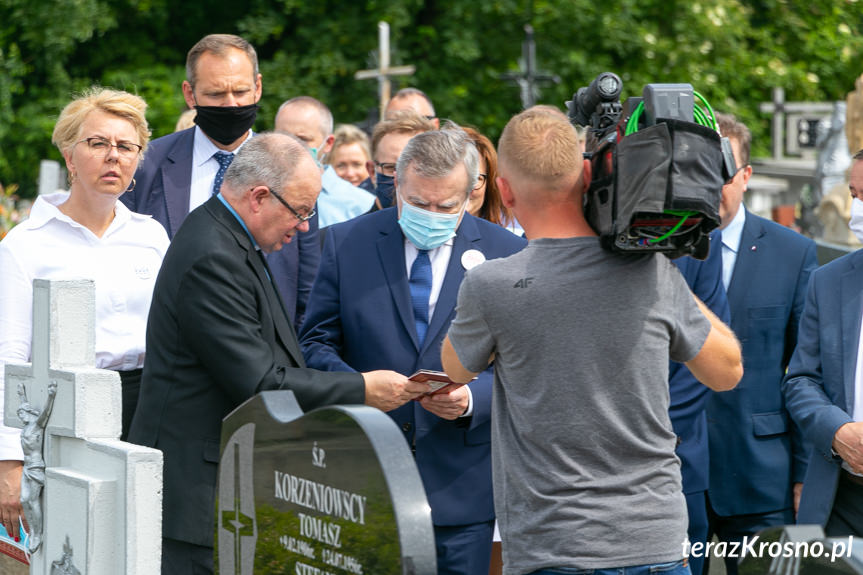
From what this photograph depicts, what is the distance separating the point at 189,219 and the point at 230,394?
23.0 inches

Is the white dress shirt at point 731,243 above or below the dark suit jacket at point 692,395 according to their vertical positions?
above

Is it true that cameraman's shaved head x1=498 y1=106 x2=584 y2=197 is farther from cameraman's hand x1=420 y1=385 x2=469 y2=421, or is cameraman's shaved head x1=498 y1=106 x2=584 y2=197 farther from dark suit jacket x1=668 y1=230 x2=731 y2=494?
dark suit jacket x1=668 y1=230 x2=731 y2=494

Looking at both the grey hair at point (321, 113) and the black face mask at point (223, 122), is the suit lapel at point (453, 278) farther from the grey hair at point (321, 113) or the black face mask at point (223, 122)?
the grey hair at point (321, 113)

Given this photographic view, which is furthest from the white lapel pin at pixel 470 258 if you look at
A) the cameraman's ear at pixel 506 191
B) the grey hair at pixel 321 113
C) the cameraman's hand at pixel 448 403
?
the grey hair at pixel 321 113

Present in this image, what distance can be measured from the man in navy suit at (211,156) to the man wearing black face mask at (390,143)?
20.2 inches

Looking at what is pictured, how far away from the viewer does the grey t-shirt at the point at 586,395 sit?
2854 millimetres

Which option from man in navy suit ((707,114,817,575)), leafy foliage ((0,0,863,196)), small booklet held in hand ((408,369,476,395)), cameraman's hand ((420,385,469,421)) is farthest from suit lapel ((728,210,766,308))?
leafy foliage ((0,0,863,196))

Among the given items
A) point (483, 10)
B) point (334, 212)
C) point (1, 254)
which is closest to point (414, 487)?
point (1, 254)

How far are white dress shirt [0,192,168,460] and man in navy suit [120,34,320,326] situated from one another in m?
0.61

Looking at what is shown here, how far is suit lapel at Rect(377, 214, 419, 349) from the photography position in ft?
13.3

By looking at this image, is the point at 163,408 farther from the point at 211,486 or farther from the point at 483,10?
the point at 483,10

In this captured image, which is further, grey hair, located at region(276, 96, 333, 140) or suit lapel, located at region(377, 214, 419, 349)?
grey hair, located at region(276, 96, 333, 140)

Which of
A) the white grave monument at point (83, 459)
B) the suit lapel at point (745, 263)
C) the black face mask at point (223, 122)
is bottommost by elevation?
the white grave monument at point (83, 459)

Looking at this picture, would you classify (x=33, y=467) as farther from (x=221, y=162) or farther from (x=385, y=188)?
(x=385, y=188)
